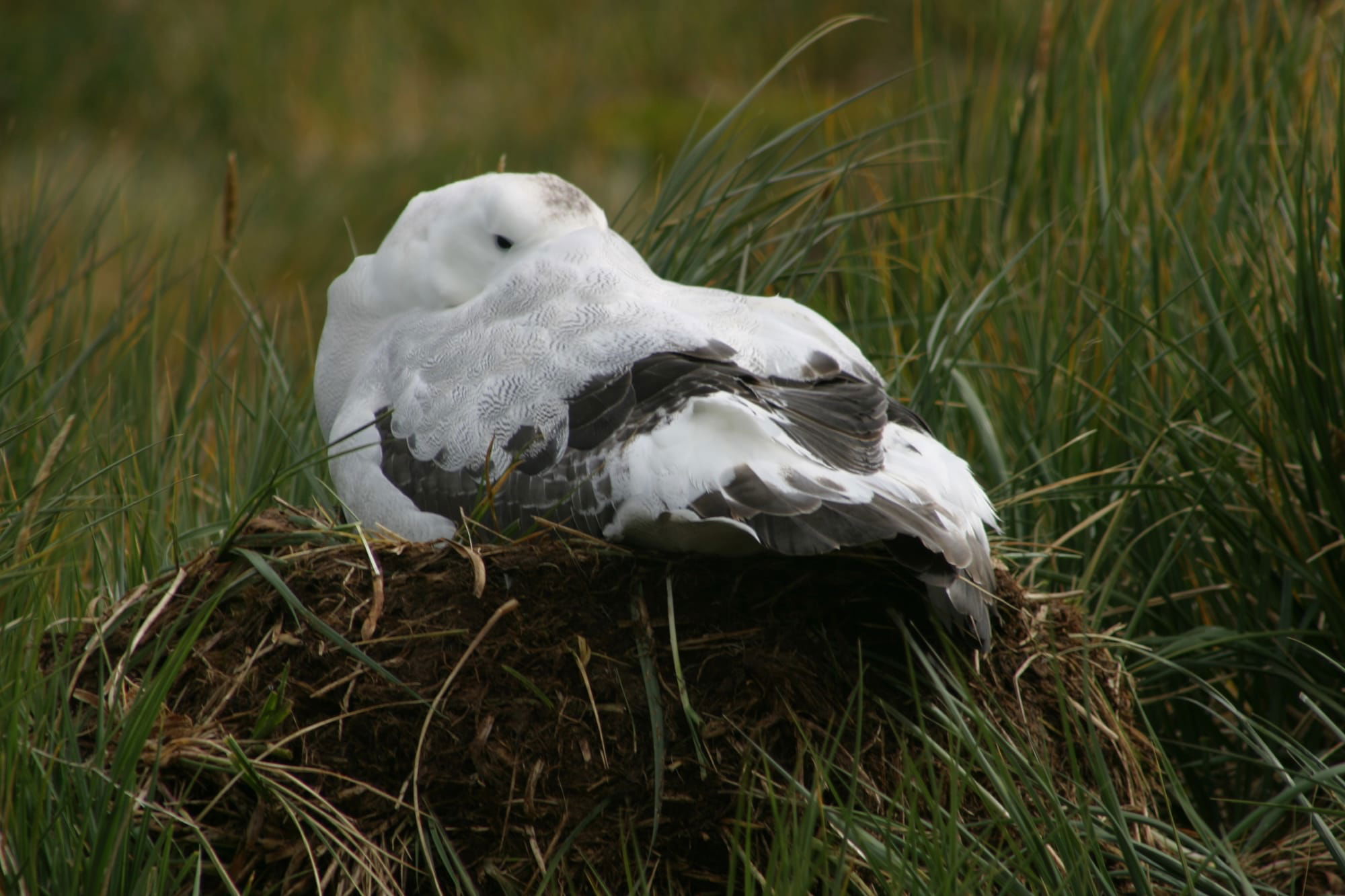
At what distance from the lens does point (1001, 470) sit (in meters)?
4.54

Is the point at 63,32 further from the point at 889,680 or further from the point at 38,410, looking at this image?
the point at 889,680

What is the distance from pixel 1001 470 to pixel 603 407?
1.45 meters

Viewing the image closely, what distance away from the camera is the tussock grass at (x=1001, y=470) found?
3027 mm

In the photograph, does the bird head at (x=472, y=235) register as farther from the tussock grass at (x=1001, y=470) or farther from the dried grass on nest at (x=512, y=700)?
the dried grass on nest at (x=512, y=700)

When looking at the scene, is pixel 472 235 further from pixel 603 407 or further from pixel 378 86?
pixel 378 86

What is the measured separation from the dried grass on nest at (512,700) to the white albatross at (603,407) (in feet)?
0.64

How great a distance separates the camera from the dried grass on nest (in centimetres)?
320

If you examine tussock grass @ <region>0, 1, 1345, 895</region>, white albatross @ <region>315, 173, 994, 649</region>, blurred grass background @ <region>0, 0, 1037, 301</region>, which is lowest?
blurred grass background @ <region>0, 0, 1037, 301</region>

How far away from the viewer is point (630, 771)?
3.29 metres

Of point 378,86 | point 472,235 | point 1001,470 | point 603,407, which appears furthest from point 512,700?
point 378,86

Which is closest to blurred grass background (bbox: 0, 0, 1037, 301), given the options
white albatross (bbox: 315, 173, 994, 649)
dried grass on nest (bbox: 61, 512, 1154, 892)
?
white albatross (bbox: 315, 173, 994, 649)

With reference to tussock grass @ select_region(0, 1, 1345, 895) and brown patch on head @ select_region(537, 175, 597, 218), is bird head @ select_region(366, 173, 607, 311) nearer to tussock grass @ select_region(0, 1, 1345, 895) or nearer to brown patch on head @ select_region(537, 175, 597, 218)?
brown patch on head @ select_region(537, 175, 597, 218)

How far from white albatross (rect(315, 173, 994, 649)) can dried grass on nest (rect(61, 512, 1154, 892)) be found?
19 centimetres

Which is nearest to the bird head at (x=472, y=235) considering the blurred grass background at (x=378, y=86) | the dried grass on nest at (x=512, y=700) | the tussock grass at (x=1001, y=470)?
the tussock grass at (x=1001, y=470)
